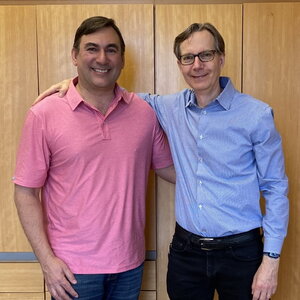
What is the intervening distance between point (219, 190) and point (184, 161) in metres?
0.18

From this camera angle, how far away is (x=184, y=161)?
152 centimetres

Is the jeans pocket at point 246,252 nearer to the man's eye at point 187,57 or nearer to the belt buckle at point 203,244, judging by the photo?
the belt buckle at point 203,244

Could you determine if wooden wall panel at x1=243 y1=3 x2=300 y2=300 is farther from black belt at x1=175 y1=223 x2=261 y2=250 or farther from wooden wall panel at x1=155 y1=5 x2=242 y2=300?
black belt at x1=175 y1=223 x2=261 y2=250

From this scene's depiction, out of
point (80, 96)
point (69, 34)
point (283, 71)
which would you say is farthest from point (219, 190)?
point (69, 34)

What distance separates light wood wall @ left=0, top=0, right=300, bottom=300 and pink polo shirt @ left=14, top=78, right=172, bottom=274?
1.52ft

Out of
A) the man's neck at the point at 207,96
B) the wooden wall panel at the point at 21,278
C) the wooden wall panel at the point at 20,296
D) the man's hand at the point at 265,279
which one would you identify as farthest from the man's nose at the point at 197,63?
the wooden wall panel at the point at 20,296

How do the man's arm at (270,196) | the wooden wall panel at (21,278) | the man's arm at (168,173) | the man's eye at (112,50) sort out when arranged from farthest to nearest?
the wooden wall panel at (21,278)
the man's arm at (168,173)
the man's eye at (112,50)
the man's arm at (270,196)

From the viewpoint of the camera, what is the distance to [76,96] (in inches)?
58.1

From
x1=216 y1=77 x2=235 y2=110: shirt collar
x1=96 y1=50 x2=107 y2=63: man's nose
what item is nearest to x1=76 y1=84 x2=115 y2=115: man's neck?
x1=96 y1=50 x2=107 y2=63: man's nose

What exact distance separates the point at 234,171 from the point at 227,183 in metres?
0.05

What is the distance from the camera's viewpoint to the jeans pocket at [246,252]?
56.4 inches

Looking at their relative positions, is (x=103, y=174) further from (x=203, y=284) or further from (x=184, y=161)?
(x=203, y=284)

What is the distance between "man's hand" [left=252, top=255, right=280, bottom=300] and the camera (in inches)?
54.9

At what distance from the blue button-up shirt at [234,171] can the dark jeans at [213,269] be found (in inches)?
2.5
